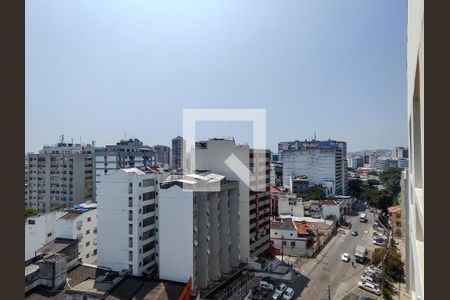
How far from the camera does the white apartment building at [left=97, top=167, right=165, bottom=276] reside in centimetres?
1025

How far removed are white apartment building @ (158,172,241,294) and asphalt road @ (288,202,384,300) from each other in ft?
10.9

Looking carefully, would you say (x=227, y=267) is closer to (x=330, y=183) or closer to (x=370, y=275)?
(x=370, y=275)

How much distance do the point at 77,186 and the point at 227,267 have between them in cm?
1485

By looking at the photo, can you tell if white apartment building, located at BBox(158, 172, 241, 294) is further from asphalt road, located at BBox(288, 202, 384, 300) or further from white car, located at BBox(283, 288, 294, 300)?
asphalt road, located at BBox(288, 202, 384, 300)

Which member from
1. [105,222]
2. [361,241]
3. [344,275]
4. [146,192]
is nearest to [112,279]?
[105,222]

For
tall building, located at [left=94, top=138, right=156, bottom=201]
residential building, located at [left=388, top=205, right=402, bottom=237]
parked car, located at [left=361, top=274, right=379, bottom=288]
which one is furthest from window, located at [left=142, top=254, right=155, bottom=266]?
residential building, located at [left=388, top=205, right=402, bottom=237]

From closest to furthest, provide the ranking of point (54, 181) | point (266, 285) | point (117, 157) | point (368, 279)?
point (266, 285) < point (368, 279) < point (54, 181) < point (117, 157)

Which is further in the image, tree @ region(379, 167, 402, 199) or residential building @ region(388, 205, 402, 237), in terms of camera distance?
tree @ region(379, 167, 402, 199)

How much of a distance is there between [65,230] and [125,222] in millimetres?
3970

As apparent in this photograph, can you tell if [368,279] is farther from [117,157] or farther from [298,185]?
[298,185]

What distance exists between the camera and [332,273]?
13.4m

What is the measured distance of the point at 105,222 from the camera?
34.9ft

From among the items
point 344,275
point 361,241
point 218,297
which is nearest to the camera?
point 218,297

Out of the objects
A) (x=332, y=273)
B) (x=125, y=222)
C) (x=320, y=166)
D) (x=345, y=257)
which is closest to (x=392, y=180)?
(x=320, y=166)
